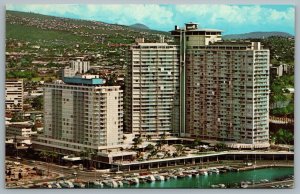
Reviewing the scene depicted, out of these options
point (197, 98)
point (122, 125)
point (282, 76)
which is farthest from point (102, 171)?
point (282, 76)

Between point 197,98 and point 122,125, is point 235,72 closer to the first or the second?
point 197,98

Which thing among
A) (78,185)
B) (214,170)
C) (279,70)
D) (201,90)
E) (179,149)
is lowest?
(78,185)

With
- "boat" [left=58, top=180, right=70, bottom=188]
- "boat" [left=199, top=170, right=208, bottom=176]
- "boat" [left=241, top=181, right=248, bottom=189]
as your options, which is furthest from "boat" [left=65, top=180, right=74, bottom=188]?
"boat" [left=241, top=181, right=248, bottom=189]

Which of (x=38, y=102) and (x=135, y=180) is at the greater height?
(x=38, y=102)

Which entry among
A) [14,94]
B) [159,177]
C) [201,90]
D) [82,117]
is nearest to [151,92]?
[201,90]

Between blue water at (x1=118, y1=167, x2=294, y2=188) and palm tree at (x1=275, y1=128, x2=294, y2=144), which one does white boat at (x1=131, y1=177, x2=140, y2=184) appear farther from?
palm tree at (x1=275, y1=128, x2=294, y2=144)

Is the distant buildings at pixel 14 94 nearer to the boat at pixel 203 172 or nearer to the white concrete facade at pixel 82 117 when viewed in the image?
the white concrete facade at pixel 82 117

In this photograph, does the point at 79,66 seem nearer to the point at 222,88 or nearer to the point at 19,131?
the point at 19,131
